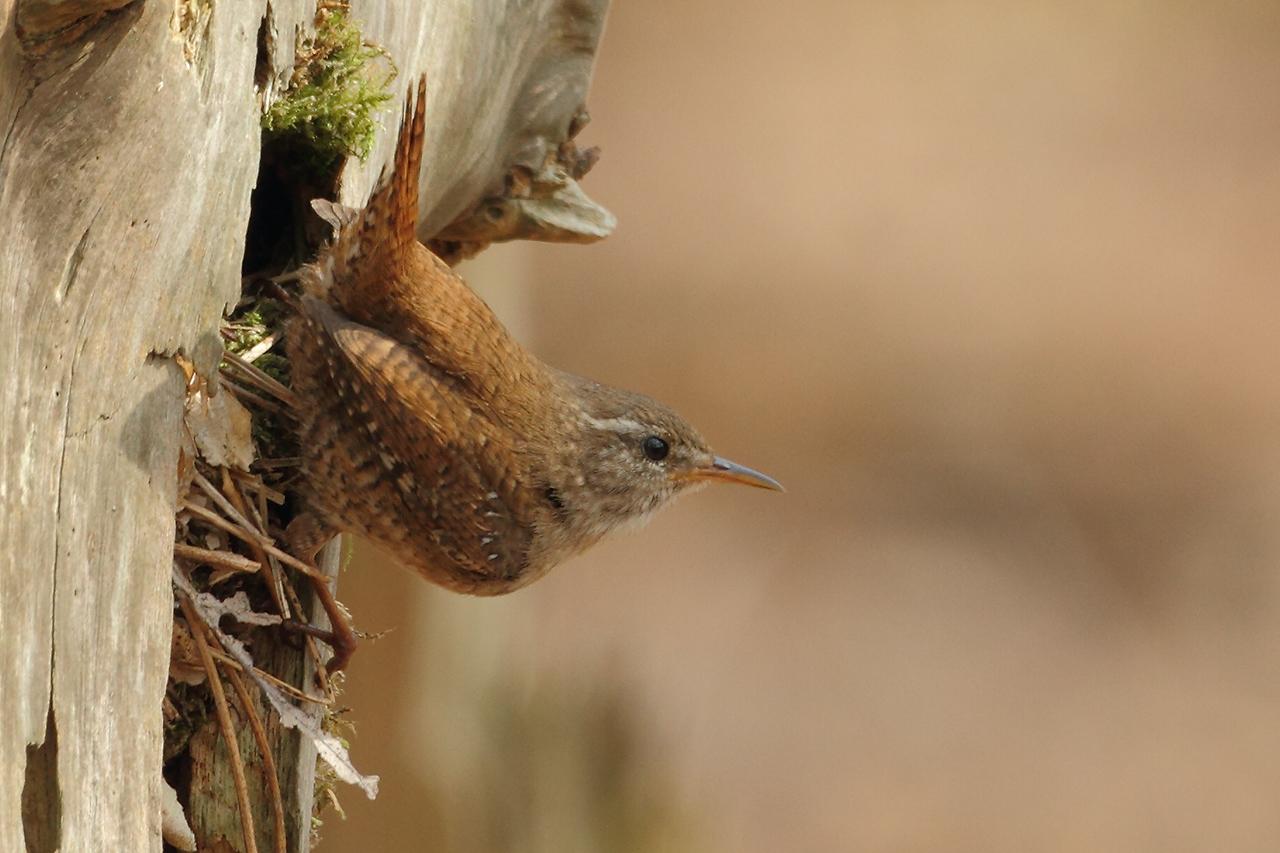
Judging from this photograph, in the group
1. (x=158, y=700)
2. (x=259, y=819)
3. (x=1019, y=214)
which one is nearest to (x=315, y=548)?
(x=259, y=819)

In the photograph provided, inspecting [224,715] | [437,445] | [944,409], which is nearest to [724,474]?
[437,445]

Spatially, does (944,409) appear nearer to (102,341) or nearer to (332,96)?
(332,96)

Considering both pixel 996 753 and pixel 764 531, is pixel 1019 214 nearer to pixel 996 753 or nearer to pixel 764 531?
pixel 764 531

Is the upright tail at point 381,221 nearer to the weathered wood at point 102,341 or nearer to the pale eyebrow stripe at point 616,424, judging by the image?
the weathered wood at point 102,341

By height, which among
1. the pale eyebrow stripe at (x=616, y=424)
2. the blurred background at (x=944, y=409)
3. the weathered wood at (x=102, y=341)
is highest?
the weathered wood at (x=102, y=341)

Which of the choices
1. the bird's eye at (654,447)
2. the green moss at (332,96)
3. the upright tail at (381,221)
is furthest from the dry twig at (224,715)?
the bird's eye at (654,447)

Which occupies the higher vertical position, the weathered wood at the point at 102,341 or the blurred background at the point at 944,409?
the weathered wood at the point at 102,341

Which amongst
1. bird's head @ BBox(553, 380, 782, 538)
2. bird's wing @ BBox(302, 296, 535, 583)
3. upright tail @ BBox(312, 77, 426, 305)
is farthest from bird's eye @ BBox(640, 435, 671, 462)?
upright tail @ BBox(312, 77, 426, 305)
